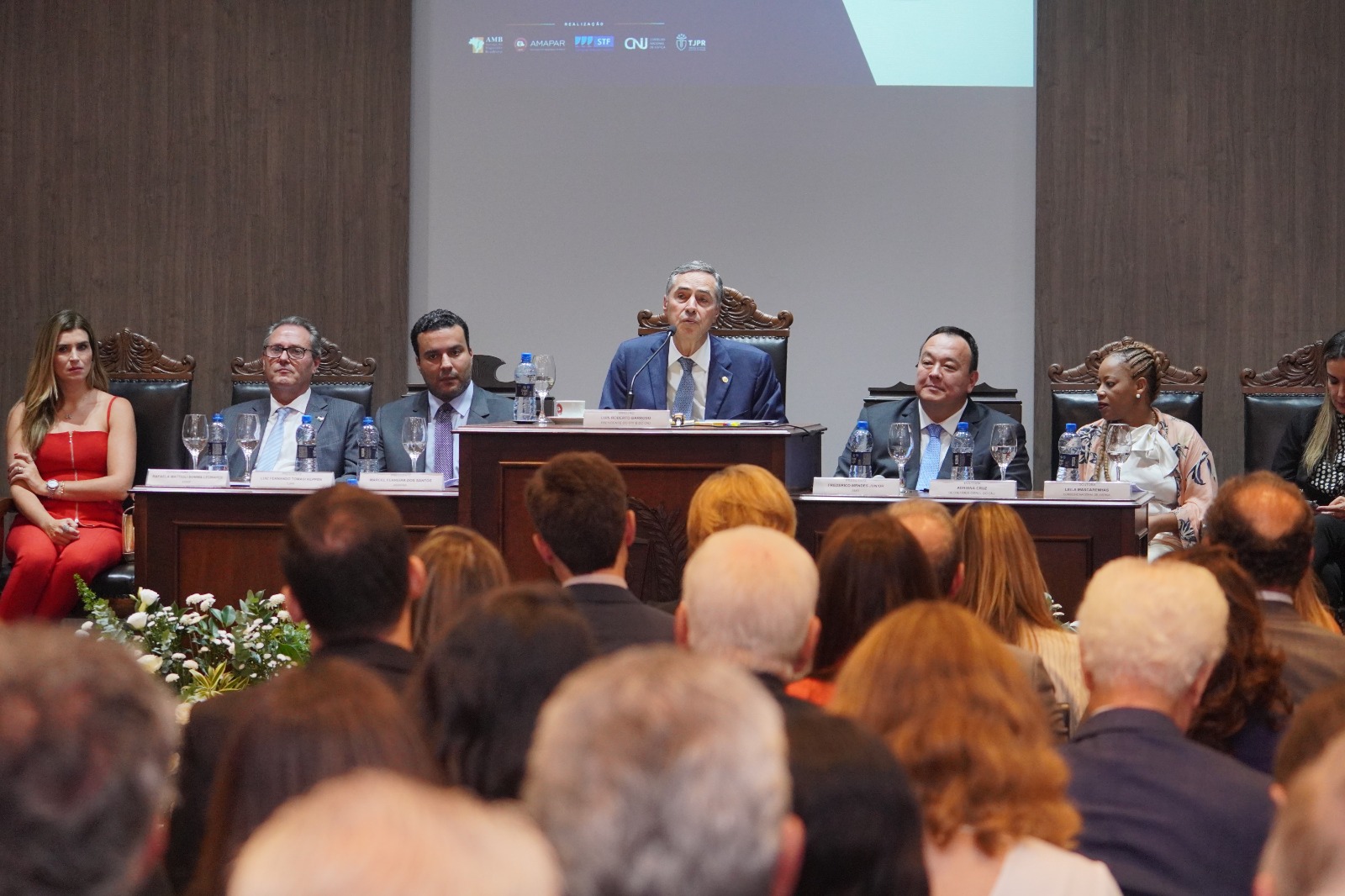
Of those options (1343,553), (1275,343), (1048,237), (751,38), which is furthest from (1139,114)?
(1343,553)

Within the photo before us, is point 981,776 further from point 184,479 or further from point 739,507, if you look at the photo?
point 184,479

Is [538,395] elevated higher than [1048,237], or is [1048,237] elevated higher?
[1048,237]

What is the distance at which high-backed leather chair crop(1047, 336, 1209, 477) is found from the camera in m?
5.14

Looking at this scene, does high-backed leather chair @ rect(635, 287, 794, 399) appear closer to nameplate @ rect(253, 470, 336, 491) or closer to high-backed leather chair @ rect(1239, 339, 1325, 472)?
nameplate @ rect(253, 470, 336, 491)

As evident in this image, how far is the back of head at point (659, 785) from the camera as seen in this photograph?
0.91 meters

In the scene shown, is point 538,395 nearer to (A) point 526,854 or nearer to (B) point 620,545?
(B) point 620,545

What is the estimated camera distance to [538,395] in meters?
4.35

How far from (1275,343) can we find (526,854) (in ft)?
20.0

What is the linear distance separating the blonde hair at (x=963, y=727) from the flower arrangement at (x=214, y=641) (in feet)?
5.96

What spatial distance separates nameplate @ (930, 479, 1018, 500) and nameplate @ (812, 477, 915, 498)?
0.38 ft

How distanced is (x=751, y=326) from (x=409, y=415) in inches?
51.8

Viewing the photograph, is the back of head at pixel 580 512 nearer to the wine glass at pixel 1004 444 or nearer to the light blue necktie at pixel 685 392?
the wine glass at pixel 1004 444

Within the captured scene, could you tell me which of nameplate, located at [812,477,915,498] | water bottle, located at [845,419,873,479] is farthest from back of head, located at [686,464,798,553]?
water bottle, located at [845,419,873,479]

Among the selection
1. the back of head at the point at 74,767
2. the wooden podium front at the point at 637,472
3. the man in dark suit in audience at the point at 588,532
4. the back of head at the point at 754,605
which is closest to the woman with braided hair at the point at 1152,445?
the wooden podium front at the point at 637,472
